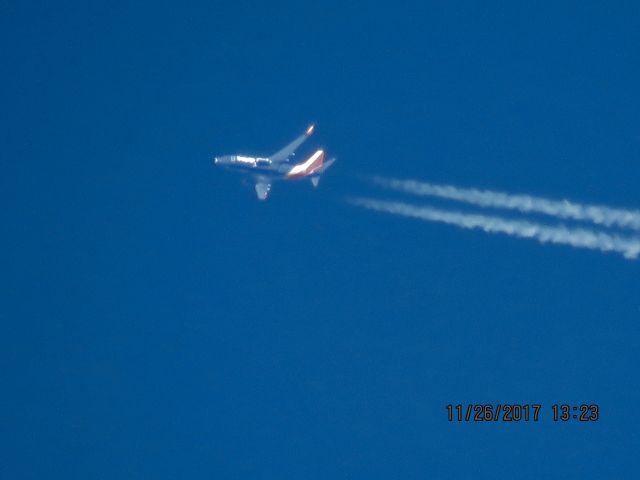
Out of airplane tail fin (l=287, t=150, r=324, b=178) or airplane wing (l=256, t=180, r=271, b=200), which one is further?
airplane wing (l=256, t=180, r=271, b=200)

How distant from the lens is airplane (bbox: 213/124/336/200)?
49781 mm

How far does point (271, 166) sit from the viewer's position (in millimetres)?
50250

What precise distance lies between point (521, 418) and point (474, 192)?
1003 cm

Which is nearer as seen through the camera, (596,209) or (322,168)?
(596,209)

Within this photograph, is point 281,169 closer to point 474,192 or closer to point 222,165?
point 222,165

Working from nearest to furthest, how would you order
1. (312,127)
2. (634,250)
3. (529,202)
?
(634,250), (529,202), (312,127)

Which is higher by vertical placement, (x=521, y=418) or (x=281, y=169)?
(x=281, y=169)

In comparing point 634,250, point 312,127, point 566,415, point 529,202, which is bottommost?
point 566,415

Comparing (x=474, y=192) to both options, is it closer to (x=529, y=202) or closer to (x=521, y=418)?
(x=529, y=202)

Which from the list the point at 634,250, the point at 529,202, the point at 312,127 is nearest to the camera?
the point at 634,250

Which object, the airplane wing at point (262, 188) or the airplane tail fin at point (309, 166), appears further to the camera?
the airplane wing at point (262, 188)

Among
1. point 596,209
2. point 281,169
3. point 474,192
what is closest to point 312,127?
point 281,169

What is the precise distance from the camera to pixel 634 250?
144 ft

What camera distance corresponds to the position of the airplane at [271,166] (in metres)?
49.8
